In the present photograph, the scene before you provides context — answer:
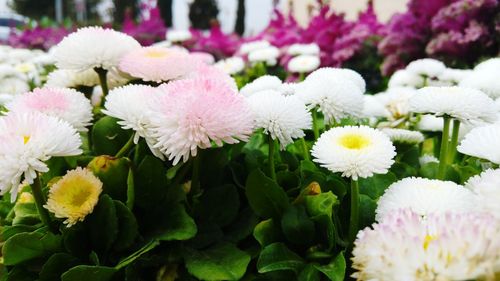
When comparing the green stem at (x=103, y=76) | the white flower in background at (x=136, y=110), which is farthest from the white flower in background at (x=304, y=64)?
the white flower in background at (x=136, y=110)

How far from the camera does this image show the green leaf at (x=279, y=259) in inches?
33.7

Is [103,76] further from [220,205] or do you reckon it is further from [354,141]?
[354,141]

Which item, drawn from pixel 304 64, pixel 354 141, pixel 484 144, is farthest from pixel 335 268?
pixel 304 64

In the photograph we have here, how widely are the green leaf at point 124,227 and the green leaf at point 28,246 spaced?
11 centimetres

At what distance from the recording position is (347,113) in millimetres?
1046

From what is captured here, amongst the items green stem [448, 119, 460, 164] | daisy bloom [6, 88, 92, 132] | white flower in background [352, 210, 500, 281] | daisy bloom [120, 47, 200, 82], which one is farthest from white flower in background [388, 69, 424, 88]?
white flower in background [352, 210, 500, 281]

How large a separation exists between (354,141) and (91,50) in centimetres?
65

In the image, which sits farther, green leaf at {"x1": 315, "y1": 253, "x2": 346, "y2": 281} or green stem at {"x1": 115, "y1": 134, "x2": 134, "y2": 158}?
green stem at {"x1": 115, "y1": 134, "x2": 134, "y2": 158}

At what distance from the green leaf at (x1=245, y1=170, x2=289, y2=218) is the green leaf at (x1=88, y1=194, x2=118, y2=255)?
0.26m

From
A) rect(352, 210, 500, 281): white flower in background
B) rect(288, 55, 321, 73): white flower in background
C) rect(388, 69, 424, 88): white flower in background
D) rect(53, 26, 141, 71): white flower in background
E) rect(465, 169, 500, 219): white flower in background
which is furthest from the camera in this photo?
rect(288, 55, 321, 73): white flower in background

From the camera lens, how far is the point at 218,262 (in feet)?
3.08

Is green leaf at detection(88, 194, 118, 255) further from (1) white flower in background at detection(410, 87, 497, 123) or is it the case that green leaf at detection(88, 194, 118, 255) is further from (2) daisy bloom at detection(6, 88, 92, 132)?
(1) white flower in background at detection(410, 87, 497, 123)

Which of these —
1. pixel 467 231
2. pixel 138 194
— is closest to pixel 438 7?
pixel 138 194

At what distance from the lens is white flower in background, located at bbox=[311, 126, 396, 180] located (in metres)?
0.80
